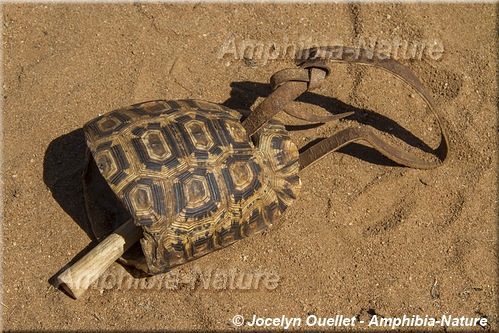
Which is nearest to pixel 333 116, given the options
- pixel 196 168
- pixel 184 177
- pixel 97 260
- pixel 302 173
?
pixel 302 173

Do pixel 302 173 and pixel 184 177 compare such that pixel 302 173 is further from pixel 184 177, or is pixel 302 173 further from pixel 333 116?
pixel 184 177

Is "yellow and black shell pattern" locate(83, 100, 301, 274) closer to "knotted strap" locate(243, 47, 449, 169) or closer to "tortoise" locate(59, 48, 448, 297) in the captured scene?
"tortoise" locate(59, 48, 448, 297)

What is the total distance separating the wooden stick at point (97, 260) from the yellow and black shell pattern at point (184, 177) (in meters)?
0.28

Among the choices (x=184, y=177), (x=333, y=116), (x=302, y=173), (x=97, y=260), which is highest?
(x=333, y=116)

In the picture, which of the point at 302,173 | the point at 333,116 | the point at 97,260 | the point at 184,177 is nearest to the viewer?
the point at 184,177

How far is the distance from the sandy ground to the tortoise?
1.35ft

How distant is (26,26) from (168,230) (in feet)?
9.82

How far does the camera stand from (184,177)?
4.34 meters

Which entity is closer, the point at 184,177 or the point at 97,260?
the point at 184,177

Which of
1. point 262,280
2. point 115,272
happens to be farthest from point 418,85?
point 115,272

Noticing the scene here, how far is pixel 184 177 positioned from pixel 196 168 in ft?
0.40

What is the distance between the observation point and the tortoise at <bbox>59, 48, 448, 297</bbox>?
14.1 feet

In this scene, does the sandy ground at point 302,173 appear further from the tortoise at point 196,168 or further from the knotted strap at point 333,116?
the tortoise at point 196,168

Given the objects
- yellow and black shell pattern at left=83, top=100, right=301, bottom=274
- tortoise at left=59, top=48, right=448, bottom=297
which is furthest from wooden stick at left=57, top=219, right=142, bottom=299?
yellow and black shell pattern at left=83, top=100, right=301, bottom=274
